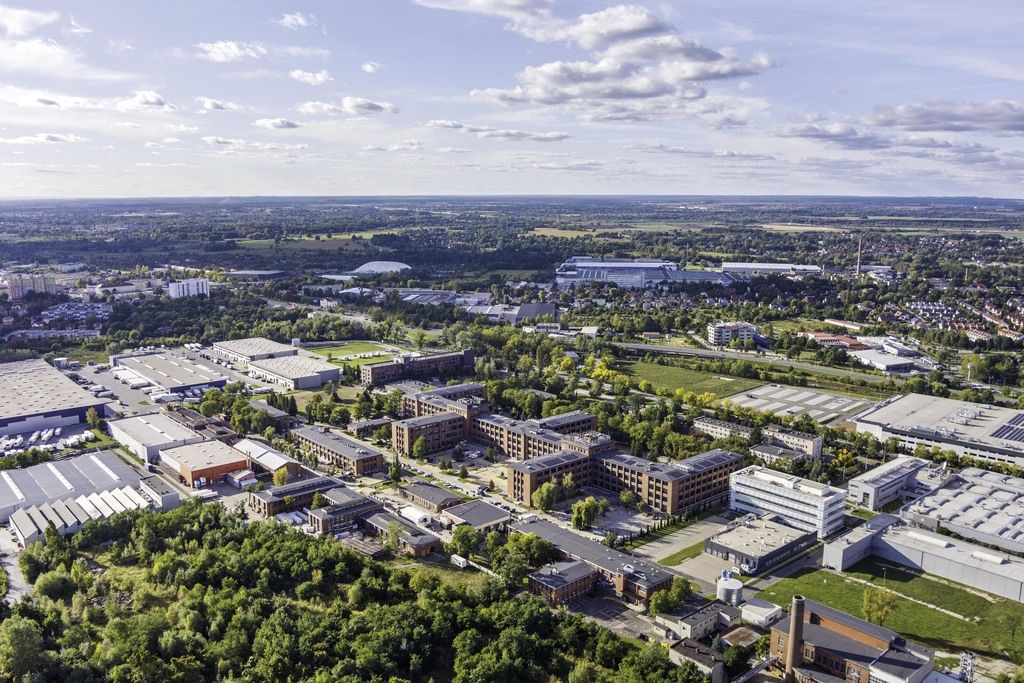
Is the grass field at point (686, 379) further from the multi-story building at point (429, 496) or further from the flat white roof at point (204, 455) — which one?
the flat white roof at point (204, 455)

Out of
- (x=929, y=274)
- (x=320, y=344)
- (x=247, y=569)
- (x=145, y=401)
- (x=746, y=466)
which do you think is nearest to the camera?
(x=247, y=569)

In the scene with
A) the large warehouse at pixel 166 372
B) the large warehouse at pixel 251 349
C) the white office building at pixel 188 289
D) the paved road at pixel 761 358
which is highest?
the white office building at pixel 188 289

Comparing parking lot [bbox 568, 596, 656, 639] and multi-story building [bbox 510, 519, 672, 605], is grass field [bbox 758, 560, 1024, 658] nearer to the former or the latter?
multi-story building [bbox 510, 519, 672, 605]

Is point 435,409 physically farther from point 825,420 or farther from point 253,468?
point 825,420

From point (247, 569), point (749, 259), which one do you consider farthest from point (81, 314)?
point (749, 259)

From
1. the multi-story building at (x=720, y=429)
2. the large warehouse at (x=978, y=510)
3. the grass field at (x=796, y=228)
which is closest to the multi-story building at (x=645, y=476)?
the multi-story building at (x=720, y=429)

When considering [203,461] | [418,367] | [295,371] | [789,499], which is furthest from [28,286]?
[789,499]

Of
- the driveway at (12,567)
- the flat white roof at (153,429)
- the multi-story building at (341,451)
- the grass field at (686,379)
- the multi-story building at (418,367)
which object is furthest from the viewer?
the multi-story building at (418,367)
